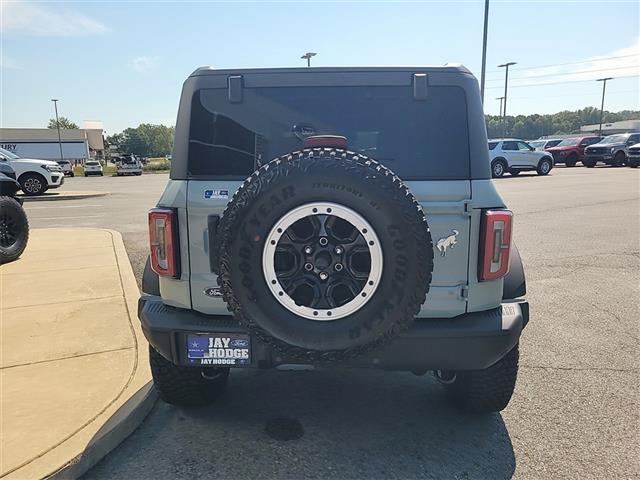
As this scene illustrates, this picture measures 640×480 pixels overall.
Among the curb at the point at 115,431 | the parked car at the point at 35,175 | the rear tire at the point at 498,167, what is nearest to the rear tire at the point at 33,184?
the parked car at the point at 35,175

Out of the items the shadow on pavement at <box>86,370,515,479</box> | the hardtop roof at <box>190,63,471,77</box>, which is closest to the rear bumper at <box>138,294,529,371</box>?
the shadow on pavement at <box>86,370,515,479</box>

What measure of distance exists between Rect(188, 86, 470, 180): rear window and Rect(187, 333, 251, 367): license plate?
2.77 feet

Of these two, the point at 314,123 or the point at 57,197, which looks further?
the point at 57,197

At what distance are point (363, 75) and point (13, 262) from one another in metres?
6.31

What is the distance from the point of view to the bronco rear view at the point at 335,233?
7.20 feet

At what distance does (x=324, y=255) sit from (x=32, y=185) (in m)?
18.2

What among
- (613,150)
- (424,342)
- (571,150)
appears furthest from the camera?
(571,150)

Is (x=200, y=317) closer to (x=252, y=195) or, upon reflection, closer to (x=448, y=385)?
(x=252, y=195)

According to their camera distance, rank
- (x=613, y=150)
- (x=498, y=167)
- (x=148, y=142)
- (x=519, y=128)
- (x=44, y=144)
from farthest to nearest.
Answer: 1. (x=148, y=142)
2. (x=519, y=128)
3. (x=44, y=144)
4. (x=613, y=150)
5. (x=498, y=167)

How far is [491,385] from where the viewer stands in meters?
2.88

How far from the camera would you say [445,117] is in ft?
8.71

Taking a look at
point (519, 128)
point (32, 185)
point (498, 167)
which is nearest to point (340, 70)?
point (32, 185)

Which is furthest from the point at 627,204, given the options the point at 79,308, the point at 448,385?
the point at 79,308

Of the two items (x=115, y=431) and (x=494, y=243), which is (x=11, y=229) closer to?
(x=115, y=431)
